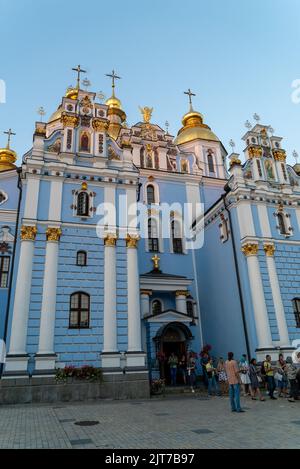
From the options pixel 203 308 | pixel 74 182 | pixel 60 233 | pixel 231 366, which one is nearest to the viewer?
pixel 231 366

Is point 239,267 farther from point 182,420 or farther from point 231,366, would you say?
point 182,420

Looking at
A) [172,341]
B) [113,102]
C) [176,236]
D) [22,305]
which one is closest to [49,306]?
[22,305]

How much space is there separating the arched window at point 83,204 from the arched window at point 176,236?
7777 mm

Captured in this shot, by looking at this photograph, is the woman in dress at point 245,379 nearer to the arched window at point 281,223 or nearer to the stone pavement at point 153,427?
the stone pavement at point 153,427

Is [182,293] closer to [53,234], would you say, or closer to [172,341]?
[172,341]

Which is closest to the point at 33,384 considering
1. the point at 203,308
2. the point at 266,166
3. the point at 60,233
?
the point at 60,233

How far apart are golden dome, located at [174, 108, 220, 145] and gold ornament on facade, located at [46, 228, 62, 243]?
18089 millimetres

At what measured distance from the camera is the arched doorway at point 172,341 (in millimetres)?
20484

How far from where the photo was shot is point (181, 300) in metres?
23.2

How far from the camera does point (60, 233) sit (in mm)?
18688

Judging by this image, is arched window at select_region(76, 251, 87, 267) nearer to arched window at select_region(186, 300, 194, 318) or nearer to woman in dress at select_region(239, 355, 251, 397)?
arched window at select_region(186, 300, 194, 318)

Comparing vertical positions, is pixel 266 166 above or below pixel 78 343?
above
